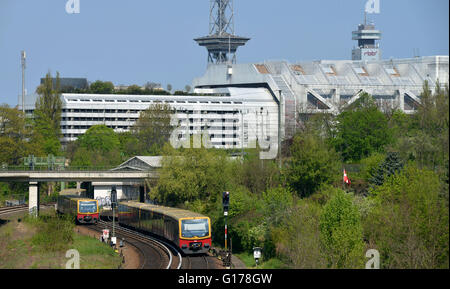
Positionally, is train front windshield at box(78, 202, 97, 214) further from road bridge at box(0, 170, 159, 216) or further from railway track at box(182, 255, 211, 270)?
railway track at box(182, 255, 211, 270)

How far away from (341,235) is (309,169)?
28168mm

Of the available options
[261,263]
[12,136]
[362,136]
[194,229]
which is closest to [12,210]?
[12,136]

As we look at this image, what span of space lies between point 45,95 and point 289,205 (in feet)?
271

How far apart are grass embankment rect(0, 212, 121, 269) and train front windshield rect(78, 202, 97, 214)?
959 centimetres

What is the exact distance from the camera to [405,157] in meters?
59.8

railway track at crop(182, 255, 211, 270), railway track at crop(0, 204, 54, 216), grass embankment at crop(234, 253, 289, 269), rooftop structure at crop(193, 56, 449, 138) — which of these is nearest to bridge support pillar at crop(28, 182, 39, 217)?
railway track at crop(0, 204, 54, 216)

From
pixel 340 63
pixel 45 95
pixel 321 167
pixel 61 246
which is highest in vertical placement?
pixel 340 63

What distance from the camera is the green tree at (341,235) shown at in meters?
38.3

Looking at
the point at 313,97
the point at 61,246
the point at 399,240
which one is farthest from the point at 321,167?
the point at 313,97

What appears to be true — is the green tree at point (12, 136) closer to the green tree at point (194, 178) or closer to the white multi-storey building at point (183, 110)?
the green tree at point (194, 178)

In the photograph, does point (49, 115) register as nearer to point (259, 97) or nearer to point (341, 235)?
point (259, 97)

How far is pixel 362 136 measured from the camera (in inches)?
3529
